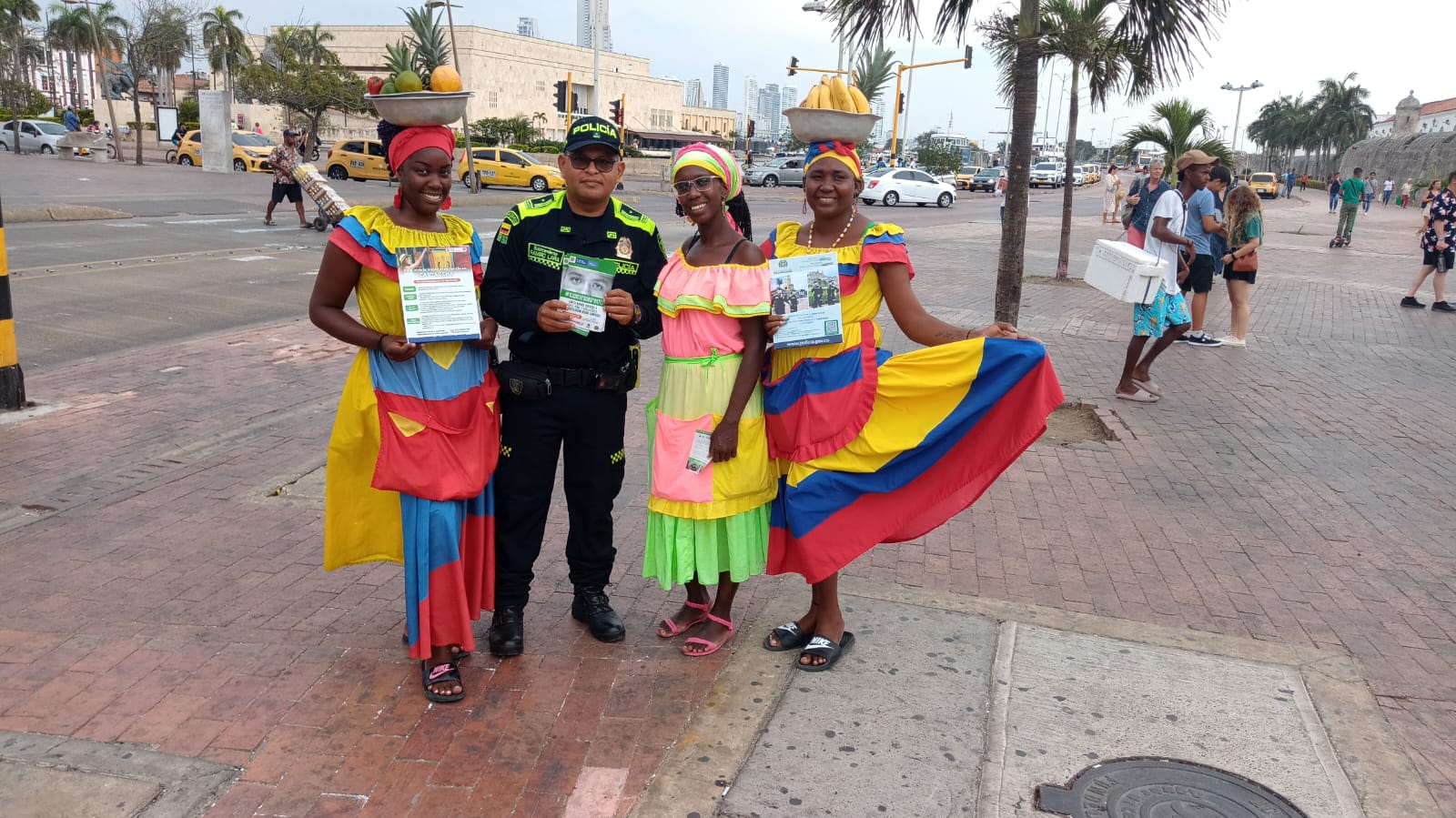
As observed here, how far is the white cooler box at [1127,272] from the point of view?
7777 mm

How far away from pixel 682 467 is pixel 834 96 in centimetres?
139

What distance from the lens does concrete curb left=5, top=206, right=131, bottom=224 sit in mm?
16422

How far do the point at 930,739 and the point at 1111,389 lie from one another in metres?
5.96

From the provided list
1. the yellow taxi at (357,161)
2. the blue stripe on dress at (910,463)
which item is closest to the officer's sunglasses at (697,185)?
the blue stripe on dress at (910,463)

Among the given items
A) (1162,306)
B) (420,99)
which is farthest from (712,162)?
(1162,306)

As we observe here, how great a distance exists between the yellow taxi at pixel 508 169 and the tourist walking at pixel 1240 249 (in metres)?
25.0

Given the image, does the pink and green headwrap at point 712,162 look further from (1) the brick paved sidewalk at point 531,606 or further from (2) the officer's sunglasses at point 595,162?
(1) the brick paved sidewalk at point 531,606

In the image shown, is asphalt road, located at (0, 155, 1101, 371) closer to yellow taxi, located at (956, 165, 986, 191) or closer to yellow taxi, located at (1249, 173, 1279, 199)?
yellow taxi, located at (956, 165, 986, 191)

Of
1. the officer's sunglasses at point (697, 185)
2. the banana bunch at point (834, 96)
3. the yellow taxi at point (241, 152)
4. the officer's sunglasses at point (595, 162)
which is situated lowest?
the officer's sunglasses at point (697, 185)

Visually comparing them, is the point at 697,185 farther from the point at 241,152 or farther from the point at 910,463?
the point at 241,152

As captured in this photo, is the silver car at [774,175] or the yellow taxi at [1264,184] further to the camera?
the yellow taxi at [1264,184]

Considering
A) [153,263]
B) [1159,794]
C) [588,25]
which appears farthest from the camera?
[588,25]

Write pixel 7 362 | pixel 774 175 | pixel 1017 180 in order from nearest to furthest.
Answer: pixel 7 362 → pixel 1017 180 → pixel 774 175

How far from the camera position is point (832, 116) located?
11.4 feet
